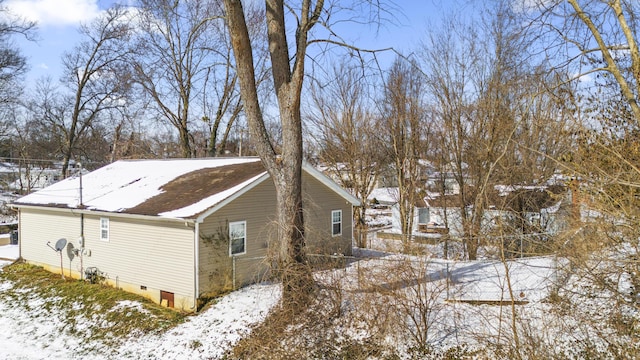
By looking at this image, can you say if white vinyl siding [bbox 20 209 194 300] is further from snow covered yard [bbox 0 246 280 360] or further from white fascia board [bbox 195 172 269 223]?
snow covered yard [bbox 0 246 280 360]

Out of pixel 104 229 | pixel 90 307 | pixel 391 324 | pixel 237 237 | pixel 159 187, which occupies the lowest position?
pixel 90 307

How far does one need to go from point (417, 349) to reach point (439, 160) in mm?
14369

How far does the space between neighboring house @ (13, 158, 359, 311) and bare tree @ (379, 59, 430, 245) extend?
6174 mm

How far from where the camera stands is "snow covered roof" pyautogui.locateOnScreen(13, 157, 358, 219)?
12.6 metres

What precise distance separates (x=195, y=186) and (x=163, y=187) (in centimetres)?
144

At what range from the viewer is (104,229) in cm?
1412

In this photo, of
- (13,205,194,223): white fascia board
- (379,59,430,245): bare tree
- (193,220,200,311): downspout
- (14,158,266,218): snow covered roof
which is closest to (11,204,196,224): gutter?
(13,205,194,223): white fascia board

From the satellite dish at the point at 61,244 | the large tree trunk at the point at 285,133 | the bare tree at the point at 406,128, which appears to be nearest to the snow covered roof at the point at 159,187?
the satellite dish at the point at 61,244

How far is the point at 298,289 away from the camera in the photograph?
9.06 metres

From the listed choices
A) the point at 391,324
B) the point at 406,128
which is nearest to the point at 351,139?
the point at 406,128

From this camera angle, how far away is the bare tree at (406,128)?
22172mm

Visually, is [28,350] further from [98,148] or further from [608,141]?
[98,148]

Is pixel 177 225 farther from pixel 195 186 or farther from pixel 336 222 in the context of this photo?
pixel 336 222

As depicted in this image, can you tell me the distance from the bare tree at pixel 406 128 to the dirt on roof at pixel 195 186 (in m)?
9.42
